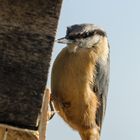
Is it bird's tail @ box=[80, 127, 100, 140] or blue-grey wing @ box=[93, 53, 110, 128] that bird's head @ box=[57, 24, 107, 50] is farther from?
bird's tail @ box=[80, 127, 100, 140]

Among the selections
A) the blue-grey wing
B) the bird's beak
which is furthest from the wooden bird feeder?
the blue-grey wing

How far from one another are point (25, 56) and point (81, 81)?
1.89m

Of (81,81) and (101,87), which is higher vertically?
(81,81)

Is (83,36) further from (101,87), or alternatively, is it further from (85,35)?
(101,87)

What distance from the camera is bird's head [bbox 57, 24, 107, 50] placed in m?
5.12

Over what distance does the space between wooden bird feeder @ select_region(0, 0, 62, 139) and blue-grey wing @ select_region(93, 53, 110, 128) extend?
213 centimetres

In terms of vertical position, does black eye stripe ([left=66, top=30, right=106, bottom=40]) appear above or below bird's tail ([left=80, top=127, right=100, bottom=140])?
above

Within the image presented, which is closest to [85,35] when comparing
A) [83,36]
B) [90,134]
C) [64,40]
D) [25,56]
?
[83,36]

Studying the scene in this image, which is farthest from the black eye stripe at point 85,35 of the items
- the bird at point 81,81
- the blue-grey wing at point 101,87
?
the blue-grey wing at point 101,87

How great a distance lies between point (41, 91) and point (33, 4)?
60cm

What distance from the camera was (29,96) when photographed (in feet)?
10.5

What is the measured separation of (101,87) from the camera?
5578mm

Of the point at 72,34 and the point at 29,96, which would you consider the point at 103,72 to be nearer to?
the point at 72,34

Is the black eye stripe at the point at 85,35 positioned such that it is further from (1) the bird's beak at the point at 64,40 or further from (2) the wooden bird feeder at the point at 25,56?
(2) the wooden bird feeder at the point at 25,56
